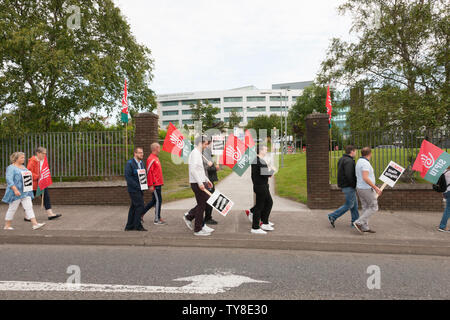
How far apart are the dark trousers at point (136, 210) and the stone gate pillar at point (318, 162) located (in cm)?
492

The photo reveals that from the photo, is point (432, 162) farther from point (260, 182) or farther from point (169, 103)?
point (169, 103)

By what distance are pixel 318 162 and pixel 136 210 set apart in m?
5.28

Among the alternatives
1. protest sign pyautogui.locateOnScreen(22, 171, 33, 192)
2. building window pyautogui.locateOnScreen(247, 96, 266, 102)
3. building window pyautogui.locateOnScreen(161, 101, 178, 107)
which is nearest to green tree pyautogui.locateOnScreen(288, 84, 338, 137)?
building window pyautogui.locateOnScreen(247, 96, 266, 102)

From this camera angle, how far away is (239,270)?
4363 millimetres

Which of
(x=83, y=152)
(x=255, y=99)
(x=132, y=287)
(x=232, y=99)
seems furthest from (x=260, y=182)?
(x=232, y=99)

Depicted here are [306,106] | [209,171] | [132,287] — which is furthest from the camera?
[306,106]

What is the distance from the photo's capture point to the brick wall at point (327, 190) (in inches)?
329

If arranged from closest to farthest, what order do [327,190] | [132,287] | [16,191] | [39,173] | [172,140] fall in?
[132,287], [16,191], [39,173], [172,140], [327,190]

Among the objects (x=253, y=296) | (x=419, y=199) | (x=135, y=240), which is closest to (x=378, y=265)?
(x=253, y=296)

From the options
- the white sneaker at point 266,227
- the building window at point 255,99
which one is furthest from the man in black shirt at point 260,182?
the building window at point 255,99

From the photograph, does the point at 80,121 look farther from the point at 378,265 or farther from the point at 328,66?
the point at 378,265

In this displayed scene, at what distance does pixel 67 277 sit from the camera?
4.05 meters

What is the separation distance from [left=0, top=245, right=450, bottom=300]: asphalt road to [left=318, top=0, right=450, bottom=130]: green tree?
5721 mm
